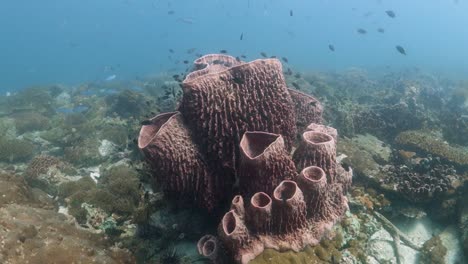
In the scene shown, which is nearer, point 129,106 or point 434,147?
point 434,147

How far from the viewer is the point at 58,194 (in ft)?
28.6

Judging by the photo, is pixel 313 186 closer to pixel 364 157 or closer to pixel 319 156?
pixel 319 156

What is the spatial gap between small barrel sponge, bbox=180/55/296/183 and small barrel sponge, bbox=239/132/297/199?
43 centimetres

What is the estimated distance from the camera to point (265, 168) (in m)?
4.63

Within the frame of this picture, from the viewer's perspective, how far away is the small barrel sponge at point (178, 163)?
500 centimetres

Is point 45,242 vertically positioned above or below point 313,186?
below

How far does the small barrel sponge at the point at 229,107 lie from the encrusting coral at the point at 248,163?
16 millimetres

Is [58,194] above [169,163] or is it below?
below

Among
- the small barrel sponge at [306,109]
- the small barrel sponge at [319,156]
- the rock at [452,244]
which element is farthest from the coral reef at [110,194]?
the rock at [452,244]

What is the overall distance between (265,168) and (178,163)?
53.3 inches

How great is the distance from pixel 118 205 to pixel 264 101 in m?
3.89

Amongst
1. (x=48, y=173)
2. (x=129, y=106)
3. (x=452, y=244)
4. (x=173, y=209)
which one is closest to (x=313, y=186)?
(x=173, y=209)

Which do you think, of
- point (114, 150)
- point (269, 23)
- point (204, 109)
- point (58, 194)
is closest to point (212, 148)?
point (204, 109)

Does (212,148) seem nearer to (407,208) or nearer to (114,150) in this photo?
(407,208)
